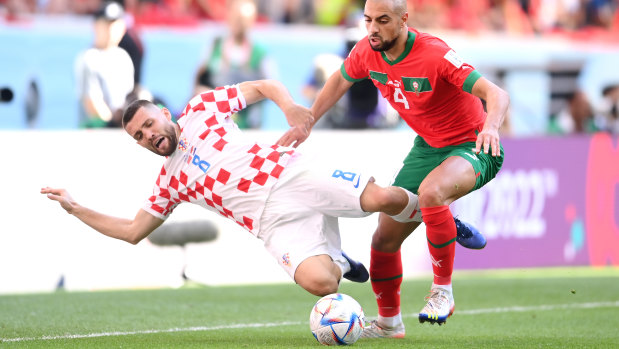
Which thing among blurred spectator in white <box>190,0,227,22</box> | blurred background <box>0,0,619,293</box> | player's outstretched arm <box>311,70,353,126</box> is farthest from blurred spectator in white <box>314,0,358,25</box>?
player's outstretched arm <box>311,70,353,126</box>

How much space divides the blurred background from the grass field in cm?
63

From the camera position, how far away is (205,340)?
6.91 meters

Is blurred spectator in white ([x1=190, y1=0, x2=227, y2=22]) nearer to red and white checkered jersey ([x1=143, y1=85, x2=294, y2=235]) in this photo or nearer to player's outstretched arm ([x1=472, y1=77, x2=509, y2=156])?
red and white checkered jersey ([x1=143, y1=85, x2=294, y2=235])

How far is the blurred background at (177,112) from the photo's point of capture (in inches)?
425

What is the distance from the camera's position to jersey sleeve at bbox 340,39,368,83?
7.35 m

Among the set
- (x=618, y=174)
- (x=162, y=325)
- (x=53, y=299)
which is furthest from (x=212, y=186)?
(x=618, y=174)

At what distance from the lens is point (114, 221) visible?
7.21 metres

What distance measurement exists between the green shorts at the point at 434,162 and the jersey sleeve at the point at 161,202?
1.59 metres

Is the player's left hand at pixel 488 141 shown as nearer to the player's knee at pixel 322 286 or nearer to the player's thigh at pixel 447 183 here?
the player's thigh at pixel 447 183

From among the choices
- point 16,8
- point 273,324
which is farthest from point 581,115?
point 273,324

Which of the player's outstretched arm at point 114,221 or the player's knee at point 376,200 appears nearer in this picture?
the player's knee at point 376,200

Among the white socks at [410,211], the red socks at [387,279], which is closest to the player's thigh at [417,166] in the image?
the white socks at [410,211]

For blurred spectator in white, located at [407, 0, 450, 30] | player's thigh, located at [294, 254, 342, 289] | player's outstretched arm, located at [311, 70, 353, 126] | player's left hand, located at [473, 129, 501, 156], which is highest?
player's left hand, located at [473, 129, 501, 156]

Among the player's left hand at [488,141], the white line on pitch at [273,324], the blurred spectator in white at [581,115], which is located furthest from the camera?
the blurred spectator in white at [581,115]
